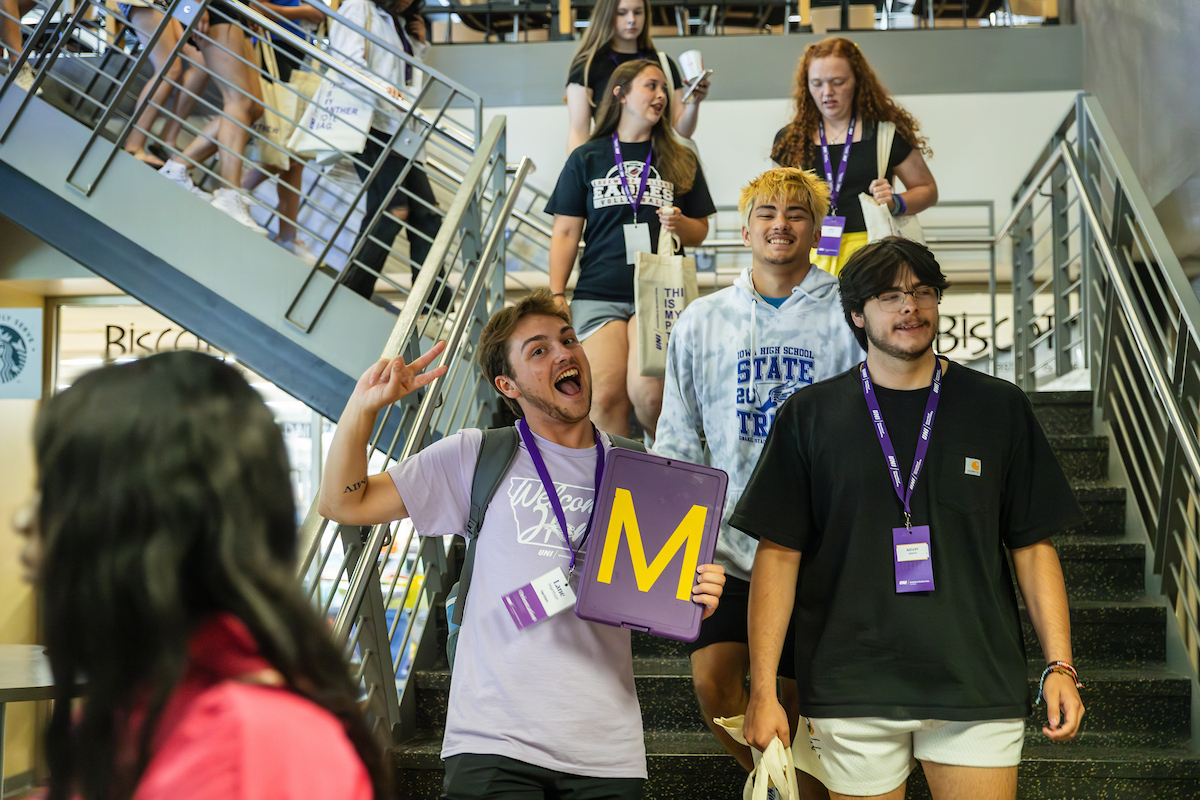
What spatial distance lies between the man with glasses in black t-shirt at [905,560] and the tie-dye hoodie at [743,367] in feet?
0.91

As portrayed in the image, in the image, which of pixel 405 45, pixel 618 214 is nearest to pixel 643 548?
pixel 618 214

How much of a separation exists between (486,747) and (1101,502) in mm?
2623

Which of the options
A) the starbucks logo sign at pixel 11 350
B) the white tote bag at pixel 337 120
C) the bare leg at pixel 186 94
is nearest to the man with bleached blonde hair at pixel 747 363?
the white tote bag at pixel 337 120

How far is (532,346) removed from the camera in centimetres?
205

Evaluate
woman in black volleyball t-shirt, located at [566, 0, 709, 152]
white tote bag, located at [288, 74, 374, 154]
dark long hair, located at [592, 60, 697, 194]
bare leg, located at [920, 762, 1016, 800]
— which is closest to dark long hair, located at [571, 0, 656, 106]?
woman in black volleyball t-shirt, located at [566, 0, 709, 152]

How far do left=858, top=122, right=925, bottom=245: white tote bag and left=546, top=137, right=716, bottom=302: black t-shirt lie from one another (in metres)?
0.51

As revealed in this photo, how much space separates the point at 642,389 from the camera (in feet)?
10.4

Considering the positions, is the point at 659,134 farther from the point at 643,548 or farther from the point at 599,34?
the point at 643,548

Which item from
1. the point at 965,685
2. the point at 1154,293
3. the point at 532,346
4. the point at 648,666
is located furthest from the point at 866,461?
the point at 1154,293

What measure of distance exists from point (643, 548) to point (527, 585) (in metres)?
0.22

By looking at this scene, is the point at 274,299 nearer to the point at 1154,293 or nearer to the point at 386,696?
the point at 386,696

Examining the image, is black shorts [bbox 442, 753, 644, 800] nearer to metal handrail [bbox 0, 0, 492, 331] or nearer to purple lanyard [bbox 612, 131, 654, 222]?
purple lanyard [bbox 612, 131, 654, 222]

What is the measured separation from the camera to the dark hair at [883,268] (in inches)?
77.9

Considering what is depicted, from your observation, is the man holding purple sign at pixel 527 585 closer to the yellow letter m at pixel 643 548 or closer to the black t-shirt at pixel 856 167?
the yellow letter m at pixel 643 548
